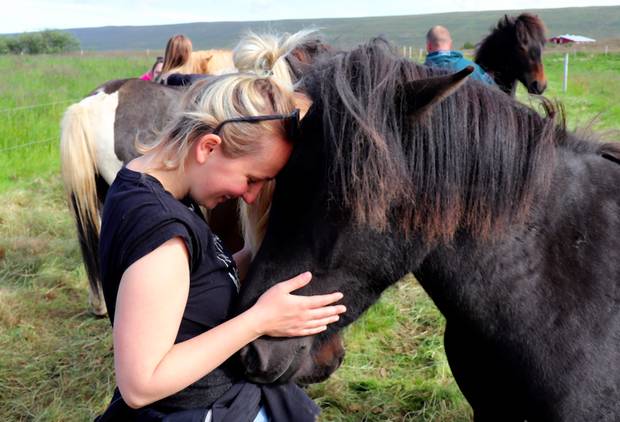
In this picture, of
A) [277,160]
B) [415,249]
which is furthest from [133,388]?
[415,249]

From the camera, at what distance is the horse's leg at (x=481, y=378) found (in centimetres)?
177

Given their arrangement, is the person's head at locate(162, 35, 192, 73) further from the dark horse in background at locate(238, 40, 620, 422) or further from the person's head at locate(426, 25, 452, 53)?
the dark horse in background at locate(238, 40, 620, 422)

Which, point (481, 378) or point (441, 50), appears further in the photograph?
point (441, 50)

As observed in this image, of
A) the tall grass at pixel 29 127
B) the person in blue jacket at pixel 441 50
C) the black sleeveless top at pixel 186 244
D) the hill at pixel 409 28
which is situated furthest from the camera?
the hill at pixel 409 28

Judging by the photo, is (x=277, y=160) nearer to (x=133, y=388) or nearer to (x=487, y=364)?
(x=133, y=388)

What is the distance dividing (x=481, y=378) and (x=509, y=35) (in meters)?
7.05

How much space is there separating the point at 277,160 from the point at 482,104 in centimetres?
57

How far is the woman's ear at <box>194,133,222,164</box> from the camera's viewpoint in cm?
156

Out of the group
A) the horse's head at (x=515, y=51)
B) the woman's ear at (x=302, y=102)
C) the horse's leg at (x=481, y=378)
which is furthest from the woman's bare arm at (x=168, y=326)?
the horse's head at (x=515, y=51)

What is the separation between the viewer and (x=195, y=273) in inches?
64.3

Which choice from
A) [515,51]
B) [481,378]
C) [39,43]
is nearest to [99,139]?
[481,378]

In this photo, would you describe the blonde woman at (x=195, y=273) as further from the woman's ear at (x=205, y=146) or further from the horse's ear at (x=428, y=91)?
the horse's ear at (x=428, y=91)

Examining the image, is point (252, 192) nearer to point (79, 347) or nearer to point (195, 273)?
point (195, 273)

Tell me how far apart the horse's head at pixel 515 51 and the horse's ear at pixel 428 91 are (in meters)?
6.99
